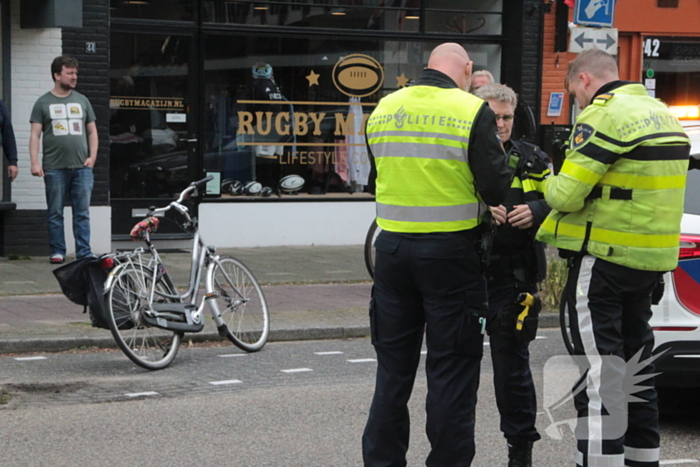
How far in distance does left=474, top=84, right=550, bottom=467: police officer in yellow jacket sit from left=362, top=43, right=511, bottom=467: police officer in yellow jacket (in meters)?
0.55

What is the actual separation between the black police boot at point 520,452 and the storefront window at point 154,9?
9.50 meters

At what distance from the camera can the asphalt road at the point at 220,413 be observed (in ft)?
18.0

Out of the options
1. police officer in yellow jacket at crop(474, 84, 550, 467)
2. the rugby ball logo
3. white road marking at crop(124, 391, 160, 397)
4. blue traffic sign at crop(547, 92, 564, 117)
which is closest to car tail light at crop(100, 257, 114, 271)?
white road marking at crop(124, 391, 160, 397)

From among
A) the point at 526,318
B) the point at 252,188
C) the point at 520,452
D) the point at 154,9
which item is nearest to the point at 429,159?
the point at 526,318

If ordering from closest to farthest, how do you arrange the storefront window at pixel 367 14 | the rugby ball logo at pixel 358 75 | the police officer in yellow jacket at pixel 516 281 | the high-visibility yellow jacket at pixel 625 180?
the high-visibility yellow jacket at pixel 625 180, the police officer in yellow jacket at pixel 516 281, the storefront window at pixel 367 14, the rugby ball logo at pixel 358 75

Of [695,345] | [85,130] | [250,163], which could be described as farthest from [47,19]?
[695,345]

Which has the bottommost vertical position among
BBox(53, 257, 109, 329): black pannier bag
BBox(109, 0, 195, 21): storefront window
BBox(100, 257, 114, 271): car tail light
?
BBox(53, 257, 109, 329): black pannier bag

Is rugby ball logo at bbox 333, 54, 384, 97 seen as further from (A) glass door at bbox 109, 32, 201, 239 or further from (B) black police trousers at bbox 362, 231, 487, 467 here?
(B) black police trousers at bbox 362, 231, 487, 467

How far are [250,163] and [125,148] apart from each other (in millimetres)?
1665

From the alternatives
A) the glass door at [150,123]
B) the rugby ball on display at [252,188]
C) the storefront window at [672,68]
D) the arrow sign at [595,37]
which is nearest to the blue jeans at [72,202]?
the glass door at [150,123]

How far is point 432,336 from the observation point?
14.7 ft

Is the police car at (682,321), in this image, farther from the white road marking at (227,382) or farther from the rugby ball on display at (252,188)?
the rugby ball on display at (252,188)

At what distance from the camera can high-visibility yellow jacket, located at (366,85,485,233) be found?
171 inches

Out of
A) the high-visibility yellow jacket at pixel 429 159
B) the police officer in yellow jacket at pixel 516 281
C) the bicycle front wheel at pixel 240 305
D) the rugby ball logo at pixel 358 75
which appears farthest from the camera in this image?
the rugby ball logo at pixel 358 75
